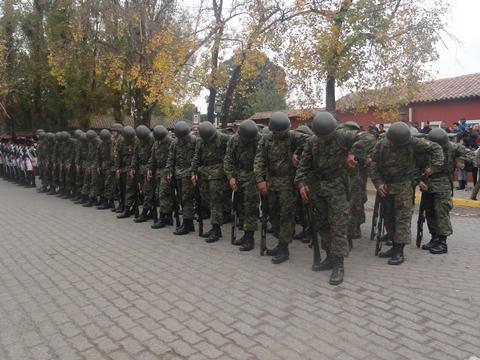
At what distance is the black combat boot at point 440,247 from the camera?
600 centimetres

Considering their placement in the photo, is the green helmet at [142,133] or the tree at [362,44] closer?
the green helmet at [142,133]

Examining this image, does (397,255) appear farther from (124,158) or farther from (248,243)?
(124,158)

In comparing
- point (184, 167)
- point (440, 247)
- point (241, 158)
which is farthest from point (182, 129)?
point (440, 247)

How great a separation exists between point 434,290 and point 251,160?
9.67 feet

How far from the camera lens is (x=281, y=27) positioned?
48.7 ft

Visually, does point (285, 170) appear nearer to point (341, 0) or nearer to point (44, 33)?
point (341, 0)

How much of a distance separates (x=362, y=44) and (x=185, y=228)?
338 inches

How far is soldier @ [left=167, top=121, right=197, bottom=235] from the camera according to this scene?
7367 mm

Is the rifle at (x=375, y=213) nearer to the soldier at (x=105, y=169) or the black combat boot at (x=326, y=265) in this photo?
the black combat boot at (x=326, y=265)

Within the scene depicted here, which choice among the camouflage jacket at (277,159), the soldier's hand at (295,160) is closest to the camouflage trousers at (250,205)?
the camouflage jacket at (277,159)

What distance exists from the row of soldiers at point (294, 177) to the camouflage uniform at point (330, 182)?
11mm

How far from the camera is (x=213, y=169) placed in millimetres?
6980

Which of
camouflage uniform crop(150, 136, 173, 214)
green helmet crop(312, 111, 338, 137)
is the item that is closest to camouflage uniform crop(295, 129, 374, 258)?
green helmet crop(312, 111, 338, 137)

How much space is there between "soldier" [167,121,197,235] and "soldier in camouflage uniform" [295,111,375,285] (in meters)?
2.60
